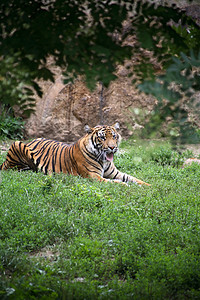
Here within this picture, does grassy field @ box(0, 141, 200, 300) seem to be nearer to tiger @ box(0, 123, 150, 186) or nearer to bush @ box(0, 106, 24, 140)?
tiger @ box(0, 123, 150, 186)

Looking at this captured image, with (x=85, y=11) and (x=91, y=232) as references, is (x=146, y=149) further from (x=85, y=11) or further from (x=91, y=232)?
(x=91, y=232)

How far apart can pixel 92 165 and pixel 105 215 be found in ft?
6.98

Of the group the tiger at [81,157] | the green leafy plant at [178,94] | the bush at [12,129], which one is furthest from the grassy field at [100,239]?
the bush at [12,129]

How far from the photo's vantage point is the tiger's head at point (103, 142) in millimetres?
6555

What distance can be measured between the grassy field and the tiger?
73 cm

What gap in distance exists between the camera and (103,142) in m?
6.59

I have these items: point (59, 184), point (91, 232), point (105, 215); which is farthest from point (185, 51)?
point (59, 184)

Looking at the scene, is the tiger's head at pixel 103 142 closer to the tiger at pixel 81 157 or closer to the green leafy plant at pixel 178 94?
the tiger at pixel 81 157

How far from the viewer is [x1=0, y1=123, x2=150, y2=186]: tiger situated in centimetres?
664

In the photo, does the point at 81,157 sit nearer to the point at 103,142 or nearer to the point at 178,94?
the point at 103,142

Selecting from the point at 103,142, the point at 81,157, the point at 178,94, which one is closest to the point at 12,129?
the point at 81,157

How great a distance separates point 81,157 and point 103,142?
0.46m

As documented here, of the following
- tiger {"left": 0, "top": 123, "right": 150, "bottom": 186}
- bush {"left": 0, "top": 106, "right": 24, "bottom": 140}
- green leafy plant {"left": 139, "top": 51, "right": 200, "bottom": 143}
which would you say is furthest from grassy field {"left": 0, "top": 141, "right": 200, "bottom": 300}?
bush {"left": 0, "top": 106, "right": 24, "bottom": 140}

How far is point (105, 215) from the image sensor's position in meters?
4.64
